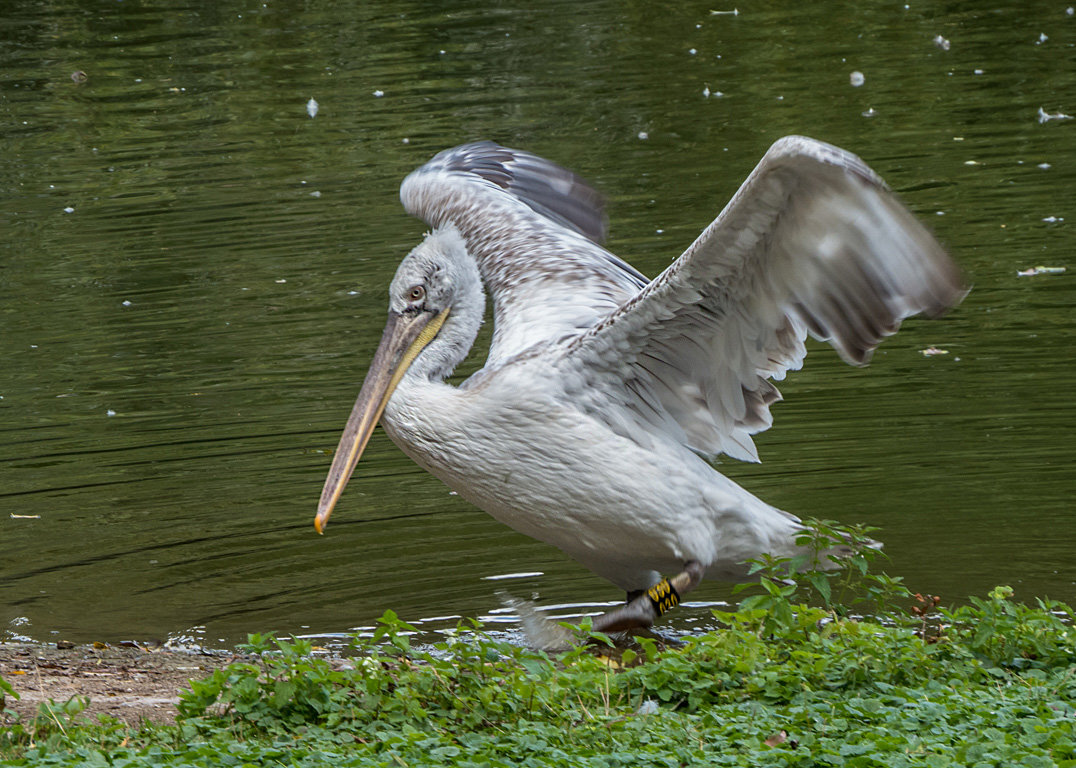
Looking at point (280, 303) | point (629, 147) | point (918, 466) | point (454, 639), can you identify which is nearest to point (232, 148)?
point (629, 147)

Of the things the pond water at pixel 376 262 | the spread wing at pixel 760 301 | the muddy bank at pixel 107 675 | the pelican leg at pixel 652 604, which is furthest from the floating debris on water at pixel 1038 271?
the muddy bank at pixel 107 675

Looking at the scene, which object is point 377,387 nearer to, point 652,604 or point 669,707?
point 652,604

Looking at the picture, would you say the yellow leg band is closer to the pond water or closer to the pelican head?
the pond water

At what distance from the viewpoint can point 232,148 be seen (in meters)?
15.5

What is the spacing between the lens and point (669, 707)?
161 inches

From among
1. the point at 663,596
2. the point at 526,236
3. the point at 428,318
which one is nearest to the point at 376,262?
the point at 526,236

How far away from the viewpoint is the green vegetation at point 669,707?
3555 millimetres

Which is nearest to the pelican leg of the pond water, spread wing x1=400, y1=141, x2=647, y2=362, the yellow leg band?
the yellow leg band

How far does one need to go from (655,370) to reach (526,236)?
1340 millimetres

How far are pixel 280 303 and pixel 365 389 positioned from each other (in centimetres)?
519

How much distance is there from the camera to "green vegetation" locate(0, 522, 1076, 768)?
3555 millimetres

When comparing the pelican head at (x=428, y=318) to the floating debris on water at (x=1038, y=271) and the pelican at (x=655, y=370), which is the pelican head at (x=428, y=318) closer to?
the pelican at (x=655, y=370)

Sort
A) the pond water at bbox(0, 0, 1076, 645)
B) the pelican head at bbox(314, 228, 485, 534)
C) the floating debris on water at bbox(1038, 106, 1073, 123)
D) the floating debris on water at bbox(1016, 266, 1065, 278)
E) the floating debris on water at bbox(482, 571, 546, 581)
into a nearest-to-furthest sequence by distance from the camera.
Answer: the pelican head at bbox(314, 228, 485, 534) → the floating debris on water at bbox(482, 571, 546, 581) → the pond water at bbox(0, 0, 1076, 645) → the floating debris on water at bbox(1016, 266, 1065, 278) → the floating debris on water at bbox(1038, 106, 1073, 123)

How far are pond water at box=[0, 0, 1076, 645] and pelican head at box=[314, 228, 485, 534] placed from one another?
0.93 m
